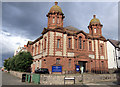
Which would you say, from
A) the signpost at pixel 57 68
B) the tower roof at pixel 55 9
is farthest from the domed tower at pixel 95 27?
the signpost at pixel 57 68

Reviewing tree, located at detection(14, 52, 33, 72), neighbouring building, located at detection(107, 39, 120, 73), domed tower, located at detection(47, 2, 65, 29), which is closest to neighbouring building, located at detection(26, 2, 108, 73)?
domed tower, located at detection(47, 2, 65, 29)

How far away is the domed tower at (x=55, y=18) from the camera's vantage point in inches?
1127

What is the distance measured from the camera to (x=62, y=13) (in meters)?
30.2

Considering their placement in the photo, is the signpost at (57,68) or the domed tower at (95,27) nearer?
the signpost at (57,68)

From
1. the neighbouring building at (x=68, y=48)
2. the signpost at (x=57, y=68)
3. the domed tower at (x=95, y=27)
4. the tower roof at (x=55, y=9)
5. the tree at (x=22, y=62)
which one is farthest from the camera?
the domed tower at (x=95, y=27)

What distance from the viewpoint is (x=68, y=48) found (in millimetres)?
28031

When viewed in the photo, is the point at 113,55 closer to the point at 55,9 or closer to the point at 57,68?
the point at 57,68

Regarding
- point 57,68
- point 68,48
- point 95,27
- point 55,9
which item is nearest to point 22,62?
point 57,68

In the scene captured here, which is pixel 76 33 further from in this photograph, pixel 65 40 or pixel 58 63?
pixel 58 63

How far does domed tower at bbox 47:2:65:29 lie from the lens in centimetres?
2864

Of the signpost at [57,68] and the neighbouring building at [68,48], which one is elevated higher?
the neighbouring building at [68,48]

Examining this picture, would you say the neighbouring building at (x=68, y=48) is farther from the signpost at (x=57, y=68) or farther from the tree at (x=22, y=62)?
the tree at (x=22, y=62)

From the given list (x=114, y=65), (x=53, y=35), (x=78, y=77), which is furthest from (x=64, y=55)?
(x=114, y=65)

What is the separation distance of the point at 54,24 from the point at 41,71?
1223cm
